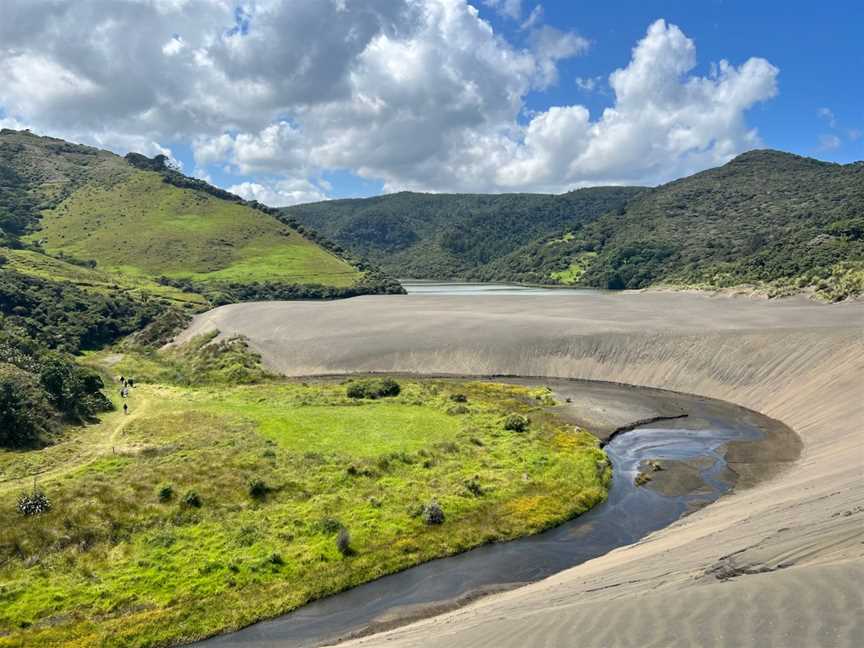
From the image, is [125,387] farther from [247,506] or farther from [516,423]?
[516,423]

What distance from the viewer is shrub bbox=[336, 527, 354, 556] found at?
100 ft

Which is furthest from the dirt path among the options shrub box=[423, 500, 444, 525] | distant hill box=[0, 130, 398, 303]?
distant hill box=[0, 130, 398, 303]

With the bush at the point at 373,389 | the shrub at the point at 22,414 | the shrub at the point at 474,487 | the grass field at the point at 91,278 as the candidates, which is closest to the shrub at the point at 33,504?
the shrub at the point at 22,414

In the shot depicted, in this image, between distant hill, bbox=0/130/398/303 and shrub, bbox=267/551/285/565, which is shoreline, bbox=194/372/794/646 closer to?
shrub, bbox=267/551/285/565

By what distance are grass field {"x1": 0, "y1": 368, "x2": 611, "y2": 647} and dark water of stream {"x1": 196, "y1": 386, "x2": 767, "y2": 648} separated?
0.81m

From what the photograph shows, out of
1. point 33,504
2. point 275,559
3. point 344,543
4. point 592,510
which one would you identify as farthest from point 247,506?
point 592,510

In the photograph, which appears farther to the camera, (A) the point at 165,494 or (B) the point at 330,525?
(A) the point at 165,494

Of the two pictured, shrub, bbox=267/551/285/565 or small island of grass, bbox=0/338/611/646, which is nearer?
small island of grass, bbox=0/338/611/646

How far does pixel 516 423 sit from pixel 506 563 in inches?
886

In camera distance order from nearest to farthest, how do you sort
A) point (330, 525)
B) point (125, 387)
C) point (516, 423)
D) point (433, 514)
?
point (330, 525)
point (433, 514)
point (516, 423)
point (125, 387)

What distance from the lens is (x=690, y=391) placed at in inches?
2655

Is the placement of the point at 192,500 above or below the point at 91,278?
below

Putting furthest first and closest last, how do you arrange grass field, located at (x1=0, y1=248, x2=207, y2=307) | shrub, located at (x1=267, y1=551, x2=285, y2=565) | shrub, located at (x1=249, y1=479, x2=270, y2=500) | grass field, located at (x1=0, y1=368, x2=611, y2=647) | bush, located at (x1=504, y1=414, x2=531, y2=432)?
1. grass field, located at (x1=0, y1=248, x2=207, y2=307)
2. bush, located at (x1=504, y1=414, x2=531, y2=432)
3. shrub, located at (x1=249, y1=479, x2=270, y2=500)
4. shrub, located at (x1=267, y1=551, x2=285, y2=565)
5. grass field, located at (x1=0, y1=368, x2=611, y2=647)

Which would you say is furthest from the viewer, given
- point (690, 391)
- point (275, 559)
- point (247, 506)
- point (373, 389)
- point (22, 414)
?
point (690, 391)
